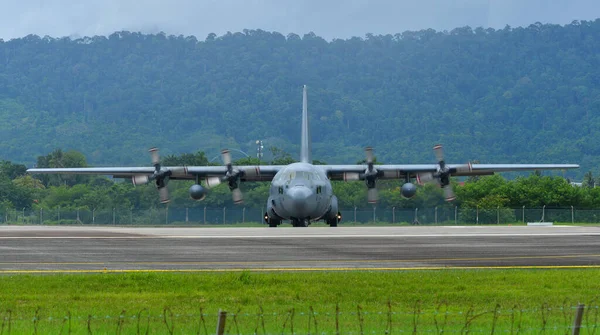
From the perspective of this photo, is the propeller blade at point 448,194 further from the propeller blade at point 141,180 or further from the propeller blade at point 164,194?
the propeller blade at point 141,180

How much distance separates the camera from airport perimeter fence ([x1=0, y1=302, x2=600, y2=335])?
13.7m

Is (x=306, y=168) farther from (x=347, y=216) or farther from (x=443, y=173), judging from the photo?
(x=347, y=216)

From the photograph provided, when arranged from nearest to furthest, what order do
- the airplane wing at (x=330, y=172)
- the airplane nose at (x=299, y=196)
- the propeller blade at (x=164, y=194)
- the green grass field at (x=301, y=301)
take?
the green grass field at (x=301, y=301) → the airplane nose at (x=299, y=196) → the airplane wing at (x=330, y=172) → the propeller blade at (x=164, y=194)

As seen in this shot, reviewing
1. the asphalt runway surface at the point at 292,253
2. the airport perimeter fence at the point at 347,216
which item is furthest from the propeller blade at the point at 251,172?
the asphalt runway surface at the point at 292,253

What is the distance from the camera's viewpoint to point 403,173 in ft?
198

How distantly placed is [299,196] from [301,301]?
3261cm

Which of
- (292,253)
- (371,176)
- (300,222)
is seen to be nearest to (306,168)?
(300,222)

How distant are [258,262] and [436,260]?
4.64 m

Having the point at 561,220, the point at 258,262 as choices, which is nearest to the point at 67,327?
the point at 258,262

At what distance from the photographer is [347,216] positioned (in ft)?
239

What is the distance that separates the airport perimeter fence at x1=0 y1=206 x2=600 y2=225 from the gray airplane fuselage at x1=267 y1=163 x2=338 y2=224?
17013mm

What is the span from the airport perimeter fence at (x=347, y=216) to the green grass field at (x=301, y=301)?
48.7m

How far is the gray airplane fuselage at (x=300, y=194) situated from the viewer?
50.1 m

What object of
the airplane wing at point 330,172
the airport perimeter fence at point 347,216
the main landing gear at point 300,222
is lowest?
the airport perimeter fence at point 347,216
